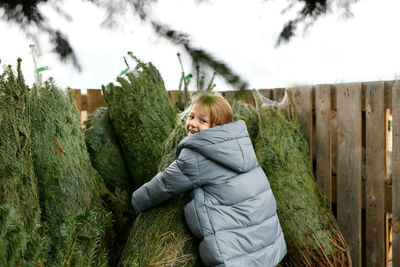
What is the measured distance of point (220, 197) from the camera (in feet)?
6.33

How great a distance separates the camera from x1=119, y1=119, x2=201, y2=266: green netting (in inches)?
73.0

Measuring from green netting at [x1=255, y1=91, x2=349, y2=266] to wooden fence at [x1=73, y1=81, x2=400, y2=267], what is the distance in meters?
0.27

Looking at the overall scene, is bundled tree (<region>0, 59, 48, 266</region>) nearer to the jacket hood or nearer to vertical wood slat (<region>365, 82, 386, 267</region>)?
the jacket hood

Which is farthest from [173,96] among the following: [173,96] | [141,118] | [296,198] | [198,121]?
[296,198]

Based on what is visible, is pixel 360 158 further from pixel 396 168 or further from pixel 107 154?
pixel 107 154

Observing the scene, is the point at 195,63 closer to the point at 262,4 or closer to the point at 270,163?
the point at 262,4

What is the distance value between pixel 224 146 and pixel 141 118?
101 cm

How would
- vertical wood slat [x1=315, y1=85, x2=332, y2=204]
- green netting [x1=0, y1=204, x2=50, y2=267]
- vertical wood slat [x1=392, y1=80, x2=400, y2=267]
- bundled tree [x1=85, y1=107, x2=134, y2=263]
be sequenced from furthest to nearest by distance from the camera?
vertical wood slat [x1=315, y1=85, x2=332, y2=204] → bundled tree [x1=85, y1=107, x2=134, y2=263] → vertical wood slat [x1=392, y1=80, x2=400, y2=267] → green netting [x1=0, y1=204, x2=50, y2=267]

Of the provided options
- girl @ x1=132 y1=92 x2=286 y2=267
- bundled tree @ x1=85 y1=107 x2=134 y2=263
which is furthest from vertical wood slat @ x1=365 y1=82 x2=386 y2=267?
bundled tree @ x1=85 y1=107 x2=134 y2=263

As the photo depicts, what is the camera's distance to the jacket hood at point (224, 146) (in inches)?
75.9

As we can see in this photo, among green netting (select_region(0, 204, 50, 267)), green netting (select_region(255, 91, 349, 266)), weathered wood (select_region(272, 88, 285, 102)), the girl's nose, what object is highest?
weathered wood (select_region(272, 88, 285, 102))

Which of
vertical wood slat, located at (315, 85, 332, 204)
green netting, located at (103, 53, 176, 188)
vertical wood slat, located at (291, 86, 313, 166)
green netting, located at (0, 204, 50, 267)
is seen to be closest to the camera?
green netting, located at (0, 204, 50, 267)

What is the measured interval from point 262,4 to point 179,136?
1713 millimetres

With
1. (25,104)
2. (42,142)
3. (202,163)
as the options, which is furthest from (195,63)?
(42,142)
